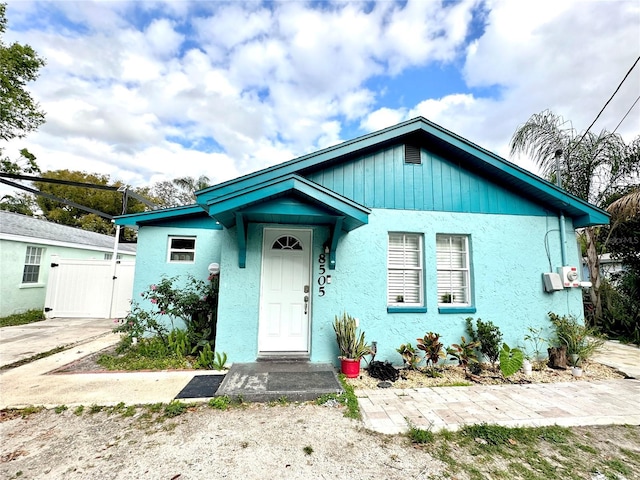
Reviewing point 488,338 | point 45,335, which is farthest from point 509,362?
point 45,335

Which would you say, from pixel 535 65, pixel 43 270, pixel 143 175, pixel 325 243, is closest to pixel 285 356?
pixel 325 243

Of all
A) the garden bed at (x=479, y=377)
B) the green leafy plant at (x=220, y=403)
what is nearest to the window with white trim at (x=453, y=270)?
the garden bed at (x=479, y=377)

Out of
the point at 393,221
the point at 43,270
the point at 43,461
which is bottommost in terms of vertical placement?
the point at 43,461

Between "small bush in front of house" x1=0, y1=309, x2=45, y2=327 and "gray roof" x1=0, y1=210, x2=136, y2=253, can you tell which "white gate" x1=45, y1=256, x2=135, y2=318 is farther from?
"gray roof" x1=0, y1=210, x2=136, y2=253

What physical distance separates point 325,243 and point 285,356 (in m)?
2.15

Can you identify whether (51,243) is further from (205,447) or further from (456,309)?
(456,309)

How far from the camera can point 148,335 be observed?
6832 mm

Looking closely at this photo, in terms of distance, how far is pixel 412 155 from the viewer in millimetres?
5699

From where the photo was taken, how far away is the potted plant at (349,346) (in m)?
4.58

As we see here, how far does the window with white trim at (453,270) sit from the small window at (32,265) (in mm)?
13370

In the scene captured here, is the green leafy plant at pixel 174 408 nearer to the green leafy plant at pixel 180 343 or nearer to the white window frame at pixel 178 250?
the green leafy plant at pixel 180 343

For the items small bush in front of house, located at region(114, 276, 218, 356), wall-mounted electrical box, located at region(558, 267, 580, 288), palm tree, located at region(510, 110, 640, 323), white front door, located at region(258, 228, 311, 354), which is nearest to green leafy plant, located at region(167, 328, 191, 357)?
small bush in front of house, located at region(114, 276, 218, 356)

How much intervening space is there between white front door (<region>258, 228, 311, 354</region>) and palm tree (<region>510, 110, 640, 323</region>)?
752 cm

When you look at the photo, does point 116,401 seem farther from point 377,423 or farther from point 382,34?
point 382,34
